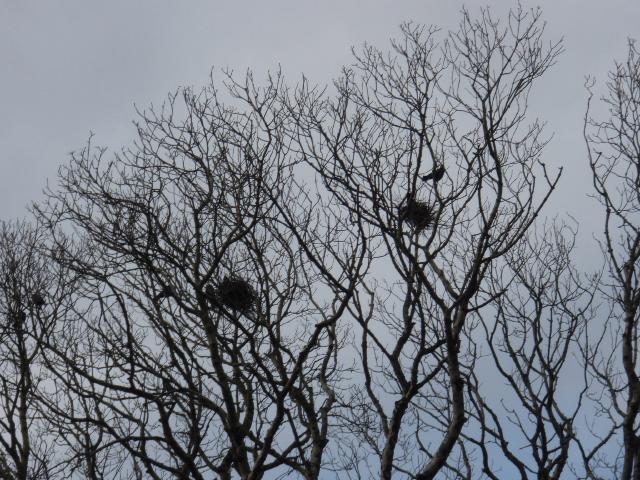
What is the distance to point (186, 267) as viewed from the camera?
5.30 metres

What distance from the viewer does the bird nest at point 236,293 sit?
5504 mm

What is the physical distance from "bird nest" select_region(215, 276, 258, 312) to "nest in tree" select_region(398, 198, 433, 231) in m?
1.42

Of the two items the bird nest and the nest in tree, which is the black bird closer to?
the nest in tree

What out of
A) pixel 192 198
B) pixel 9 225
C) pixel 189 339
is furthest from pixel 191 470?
pixel 9 225

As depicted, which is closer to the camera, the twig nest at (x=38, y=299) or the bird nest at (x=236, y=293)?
the bird nest at (x=236, y=293)

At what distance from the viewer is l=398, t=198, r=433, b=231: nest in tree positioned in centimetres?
451

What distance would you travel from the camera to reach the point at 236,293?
221 inches

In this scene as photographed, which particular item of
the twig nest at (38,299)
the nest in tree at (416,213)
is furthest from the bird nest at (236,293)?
the twig nest at (38,299)

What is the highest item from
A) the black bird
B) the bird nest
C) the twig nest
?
the twig nest

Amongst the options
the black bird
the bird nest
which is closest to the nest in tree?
the black bird

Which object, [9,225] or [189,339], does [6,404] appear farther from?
[189,339]

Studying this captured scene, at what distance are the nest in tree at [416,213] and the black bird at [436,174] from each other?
18 centimetres

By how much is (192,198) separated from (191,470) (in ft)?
6.31

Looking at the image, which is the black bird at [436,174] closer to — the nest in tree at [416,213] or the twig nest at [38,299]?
the nest in tree at [416,213]
